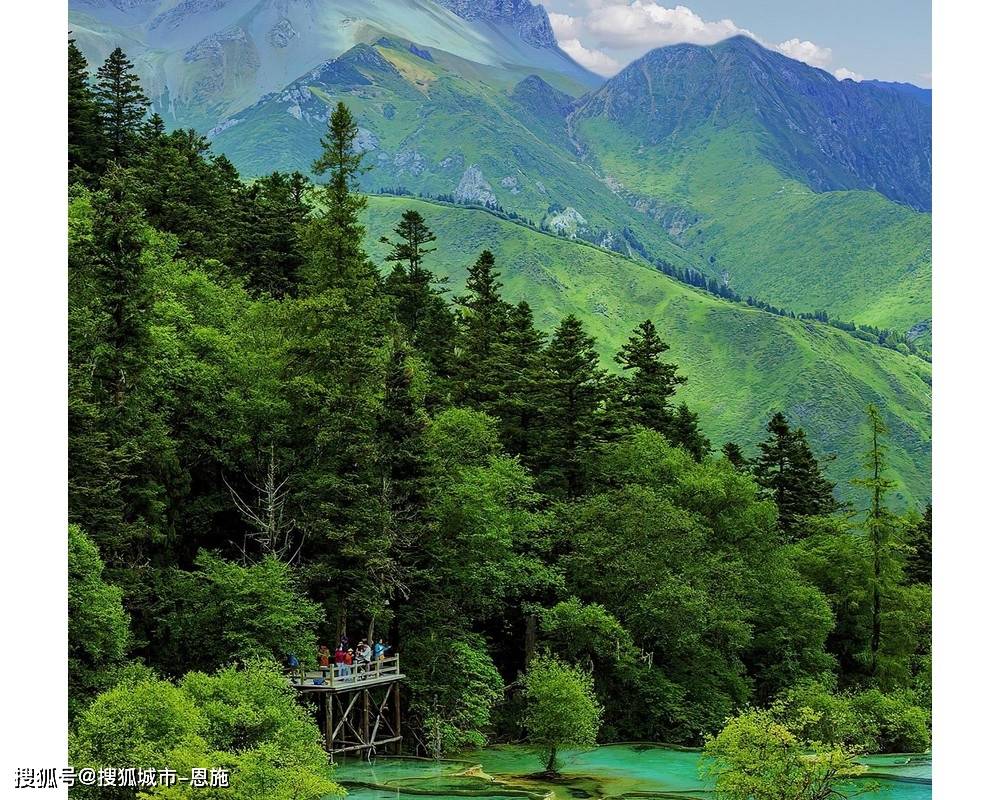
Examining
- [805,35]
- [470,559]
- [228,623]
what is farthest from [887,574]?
[228,623]

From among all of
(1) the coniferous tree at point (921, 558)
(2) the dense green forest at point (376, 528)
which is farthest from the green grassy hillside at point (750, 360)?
(2) the dense green forest at point (376, 528)

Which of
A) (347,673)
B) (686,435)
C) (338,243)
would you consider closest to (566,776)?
(347,673)

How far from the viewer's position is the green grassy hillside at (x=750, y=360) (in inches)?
6038

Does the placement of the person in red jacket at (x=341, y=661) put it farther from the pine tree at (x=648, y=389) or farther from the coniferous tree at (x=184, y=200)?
the pine tree at (x=648, y=389)

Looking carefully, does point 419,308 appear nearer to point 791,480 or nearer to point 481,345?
point 481,345

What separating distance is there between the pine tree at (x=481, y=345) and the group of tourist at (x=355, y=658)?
14.8 metres

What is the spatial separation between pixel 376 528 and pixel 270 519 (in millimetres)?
3072

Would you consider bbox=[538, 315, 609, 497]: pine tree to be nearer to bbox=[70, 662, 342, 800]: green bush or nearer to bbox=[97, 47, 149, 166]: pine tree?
bbox=[97, 47, 149, 166]: pine tree

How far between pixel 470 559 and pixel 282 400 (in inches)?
312

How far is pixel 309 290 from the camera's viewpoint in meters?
41.3

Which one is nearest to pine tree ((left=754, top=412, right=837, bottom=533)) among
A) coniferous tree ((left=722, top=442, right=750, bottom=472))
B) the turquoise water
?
coniferous tree ((left=722, top=442, right=750, bottom=472))
